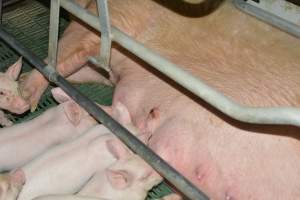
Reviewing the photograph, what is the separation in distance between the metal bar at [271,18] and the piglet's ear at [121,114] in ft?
2.39

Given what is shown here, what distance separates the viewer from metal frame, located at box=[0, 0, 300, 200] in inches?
58.9

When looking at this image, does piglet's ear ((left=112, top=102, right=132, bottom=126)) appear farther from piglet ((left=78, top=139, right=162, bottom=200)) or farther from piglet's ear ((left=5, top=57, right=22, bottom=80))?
piglet's ear ((left=5, top=57, right=22, bottom=80))

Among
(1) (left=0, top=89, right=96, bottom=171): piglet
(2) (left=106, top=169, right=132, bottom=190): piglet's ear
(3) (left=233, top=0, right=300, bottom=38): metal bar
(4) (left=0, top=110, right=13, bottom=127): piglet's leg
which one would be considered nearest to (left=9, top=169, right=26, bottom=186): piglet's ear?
(1) (left=0, top=89, right=96, bottom=171): piglet

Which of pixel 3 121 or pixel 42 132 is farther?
pixel 3 121

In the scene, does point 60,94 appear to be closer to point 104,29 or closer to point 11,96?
point 11,96

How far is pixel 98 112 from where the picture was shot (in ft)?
6.68

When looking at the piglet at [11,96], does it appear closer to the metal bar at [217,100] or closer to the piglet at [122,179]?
the piglet at [122,179]

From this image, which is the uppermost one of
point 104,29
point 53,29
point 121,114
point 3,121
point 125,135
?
point 104,29

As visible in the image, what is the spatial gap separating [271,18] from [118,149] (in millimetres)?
899

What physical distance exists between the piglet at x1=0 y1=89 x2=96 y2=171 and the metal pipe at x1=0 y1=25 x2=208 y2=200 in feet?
0.85

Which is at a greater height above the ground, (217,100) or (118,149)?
(217,100)

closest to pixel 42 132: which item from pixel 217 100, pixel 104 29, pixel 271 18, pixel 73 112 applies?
pixel 73 112

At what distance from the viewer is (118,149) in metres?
2.14

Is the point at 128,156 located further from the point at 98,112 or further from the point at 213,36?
the point at 213,36
